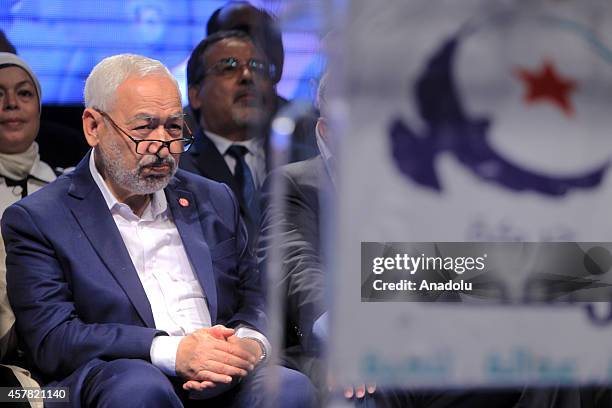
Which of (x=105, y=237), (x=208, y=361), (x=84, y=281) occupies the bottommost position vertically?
(x=208, y=361)

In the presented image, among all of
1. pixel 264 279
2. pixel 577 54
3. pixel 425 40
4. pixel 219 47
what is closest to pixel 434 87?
pixel 425 40

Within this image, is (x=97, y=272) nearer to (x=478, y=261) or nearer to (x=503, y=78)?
(x=478, y=261)

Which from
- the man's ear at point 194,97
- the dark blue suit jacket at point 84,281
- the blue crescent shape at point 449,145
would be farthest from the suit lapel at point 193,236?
the blue crescent shape at point 449,145

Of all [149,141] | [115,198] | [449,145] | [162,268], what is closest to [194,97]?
[149,141]

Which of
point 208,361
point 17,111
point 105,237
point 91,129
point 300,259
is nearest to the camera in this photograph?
point 300,259

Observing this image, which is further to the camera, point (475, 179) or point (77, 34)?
point (77, 34)

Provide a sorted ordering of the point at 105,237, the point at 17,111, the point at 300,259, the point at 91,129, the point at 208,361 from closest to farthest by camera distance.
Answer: the point at 300,259 < the point at 208,361 < the point at 105,237 < the point at 91,129 < the point at 17,111

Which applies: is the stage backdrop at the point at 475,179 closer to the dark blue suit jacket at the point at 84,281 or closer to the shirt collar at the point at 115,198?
the dark blue suit jacket at the point at 84,281

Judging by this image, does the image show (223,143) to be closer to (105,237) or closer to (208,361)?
(105,237)

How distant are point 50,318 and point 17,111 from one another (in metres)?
0.66

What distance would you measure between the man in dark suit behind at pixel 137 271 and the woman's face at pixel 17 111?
250 mm

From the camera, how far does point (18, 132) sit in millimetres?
2775

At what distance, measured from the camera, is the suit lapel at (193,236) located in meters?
2.56

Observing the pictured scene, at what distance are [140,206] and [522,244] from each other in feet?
3.21
